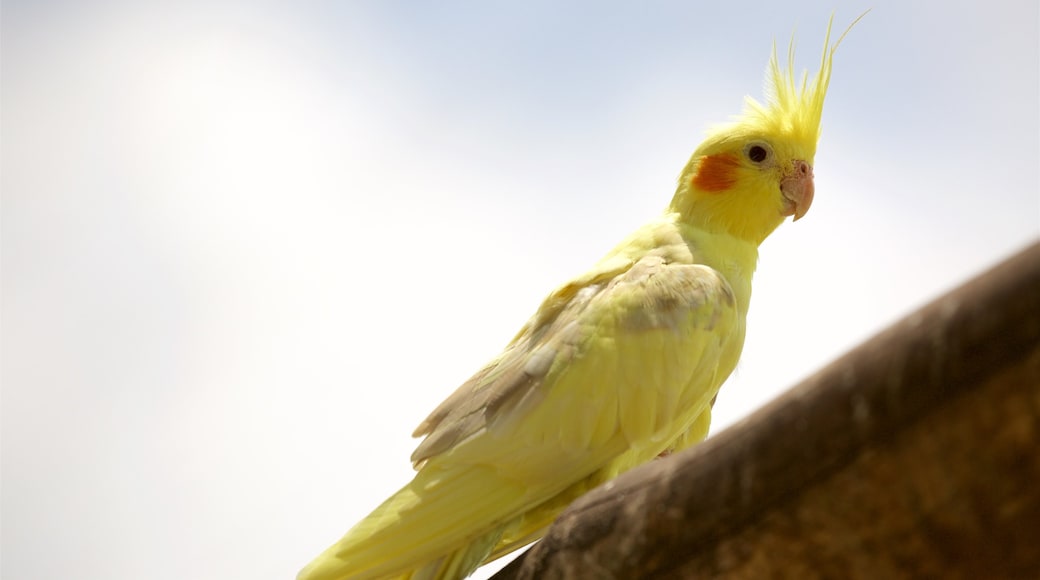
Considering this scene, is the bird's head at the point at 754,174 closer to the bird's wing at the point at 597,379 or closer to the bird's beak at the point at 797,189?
the bird's beak at the point at 797,189

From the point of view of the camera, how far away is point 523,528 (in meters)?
4.18

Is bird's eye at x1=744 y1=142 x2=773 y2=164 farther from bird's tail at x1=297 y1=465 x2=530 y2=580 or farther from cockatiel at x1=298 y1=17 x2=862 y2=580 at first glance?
bird's tail at x1=297 y1=465 x2=530 y2=580

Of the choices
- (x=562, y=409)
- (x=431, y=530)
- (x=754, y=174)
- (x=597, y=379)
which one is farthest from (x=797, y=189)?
(x=431, y=530)

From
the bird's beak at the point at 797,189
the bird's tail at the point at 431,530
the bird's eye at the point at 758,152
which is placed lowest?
the bird's tail at the point at 431,530

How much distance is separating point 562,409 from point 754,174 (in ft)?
6.97

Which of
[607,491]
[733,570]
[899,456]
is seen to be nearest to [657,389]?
[607,491]

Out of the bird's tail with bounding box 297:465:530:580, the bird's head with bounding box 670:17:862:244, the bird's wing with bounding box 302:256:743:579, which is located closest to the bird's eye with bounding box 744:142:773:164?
the bird's head with bounding box 670:17:862:244

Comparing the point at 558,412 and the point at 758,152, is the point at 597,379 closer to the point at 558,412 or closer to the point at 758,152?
the point at 558,412

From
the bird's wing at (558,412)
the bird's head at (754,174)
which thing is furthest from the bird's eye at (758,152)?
the bird's wing at (558,412)

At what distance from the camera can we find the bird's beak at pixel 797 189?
542 cm

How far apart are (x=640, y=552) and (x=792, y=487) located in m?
0.52

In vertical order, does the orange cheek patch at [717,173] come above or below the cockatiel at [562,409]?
above

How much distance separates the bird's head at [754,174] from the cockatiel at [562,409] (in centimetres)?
40

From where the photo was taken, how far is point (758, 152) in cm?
548
